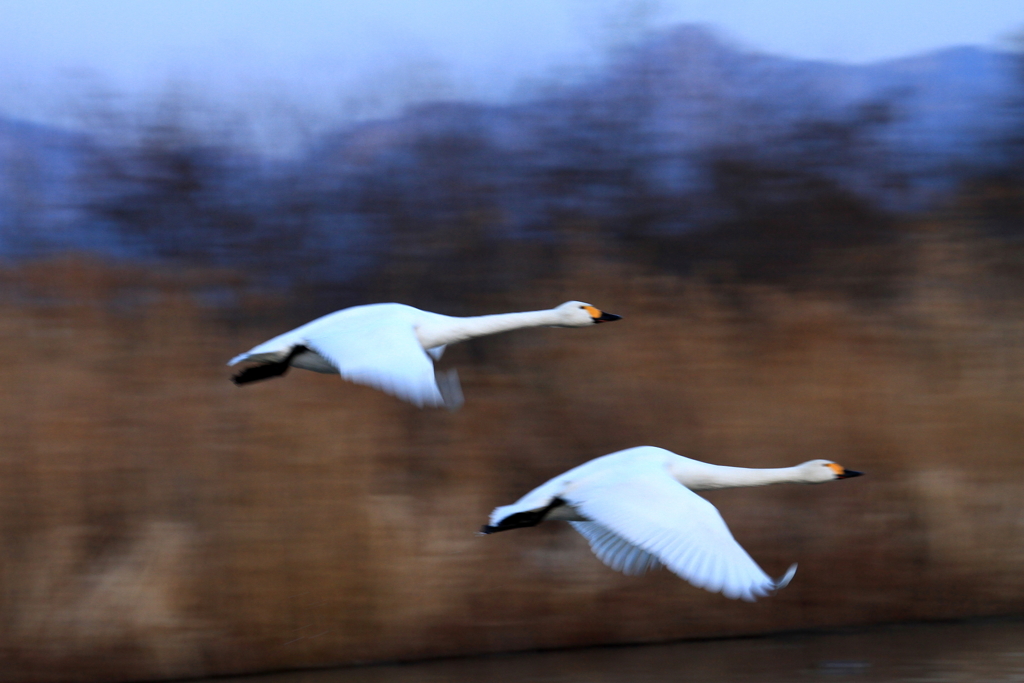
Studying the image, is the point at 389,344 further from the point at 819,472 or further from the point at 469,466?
the point at 469,466

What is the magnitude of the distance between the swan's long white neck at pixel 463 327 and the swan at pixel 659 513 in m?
0.78

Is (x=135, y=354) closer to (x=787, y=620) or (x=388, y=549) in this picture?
(x=388, y=549)

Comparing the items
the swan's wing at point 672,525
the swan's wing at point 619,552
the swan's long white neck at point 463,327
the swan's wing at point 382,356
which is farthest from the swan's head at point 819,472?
the swan's wing at point 382,356

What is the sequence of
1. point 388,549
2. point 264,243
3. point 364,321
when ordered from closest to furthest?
point 364,321
point 388,549
point 264,243

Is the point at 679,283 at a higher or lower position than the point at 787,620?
higher

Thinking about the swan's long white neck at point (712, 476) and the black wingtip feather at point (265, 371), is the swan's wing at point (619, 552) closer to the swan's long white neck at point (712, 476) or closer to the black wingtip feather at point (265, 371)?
the swan's long white neck at point (712, 476)

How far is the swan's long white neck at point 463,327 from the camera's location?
192 inches

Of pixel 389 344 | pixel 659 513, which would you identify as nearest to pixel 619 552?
pixel 659 513

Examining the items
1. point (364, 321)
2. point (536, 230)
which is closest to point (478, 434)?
point (536, 230)

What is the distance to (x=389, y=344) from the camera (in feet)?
14.2

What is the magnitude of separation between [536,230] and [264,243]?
2301 millimetres

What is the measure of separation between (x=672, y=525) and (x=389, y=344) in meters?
1.25

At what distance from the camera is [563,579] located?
8.55 metres

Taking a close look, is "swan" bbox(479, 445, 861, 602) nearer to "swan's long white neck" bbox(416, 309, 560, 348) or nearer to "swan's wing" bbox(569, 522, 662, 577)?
"swan's wing" bbox(569, 522, 662, 577)
